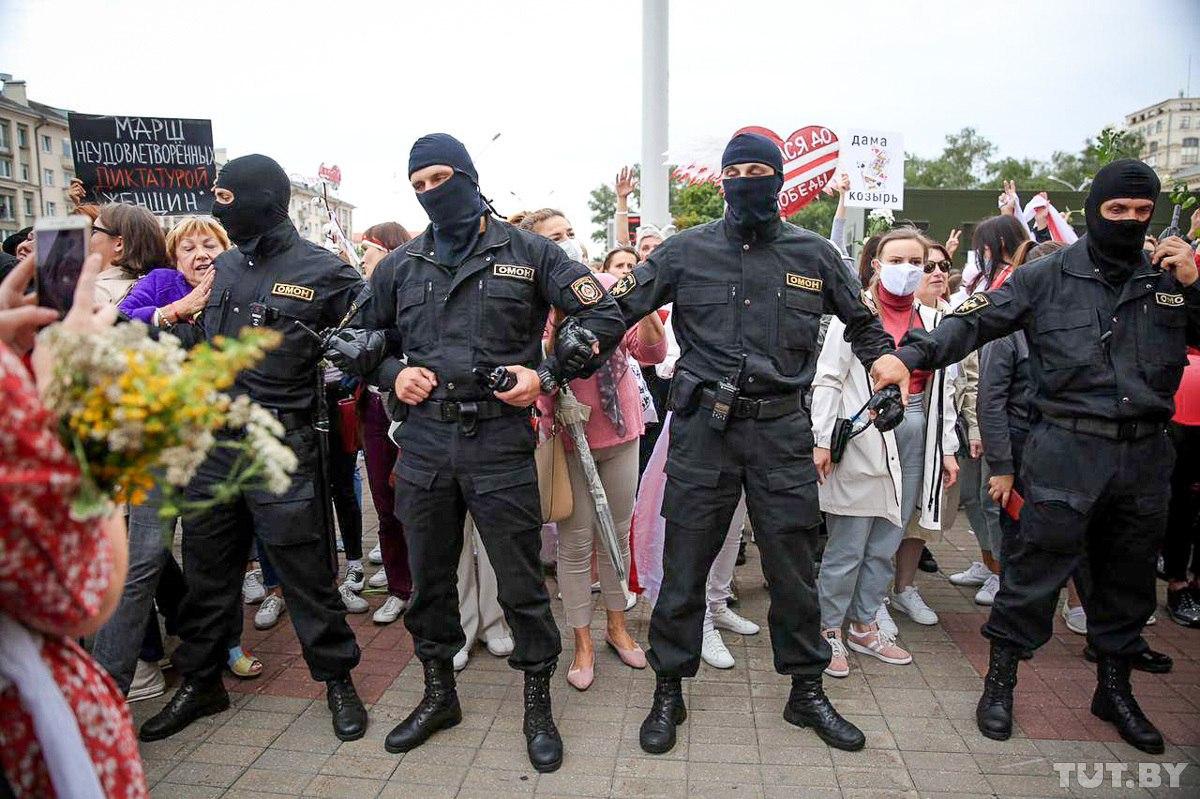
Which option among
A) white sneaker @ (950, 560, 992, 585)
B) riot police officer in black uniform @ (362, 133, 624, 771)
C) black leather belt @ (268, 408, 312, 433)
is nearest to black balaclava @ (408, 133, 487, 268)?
riot police officer in black uniform @ (362, 133, 624, 771)

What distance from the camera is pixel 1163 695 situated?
12.2 ft

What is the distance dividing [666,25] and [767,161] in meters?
7.45

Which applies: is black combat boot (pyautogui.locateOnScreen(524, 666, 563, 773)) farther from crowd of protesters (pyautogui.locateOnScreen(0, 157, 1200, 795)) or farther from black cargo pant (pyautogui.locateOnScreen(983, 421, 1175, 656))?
black cargo pant (pyautogui.locateOnScreen(983, 421, 1175, 656))

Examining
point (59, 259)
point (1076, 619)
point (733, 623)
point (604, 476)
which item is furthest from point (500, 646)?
point (1076, 619)

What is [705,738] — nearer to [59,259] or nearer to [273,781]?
[273,781]

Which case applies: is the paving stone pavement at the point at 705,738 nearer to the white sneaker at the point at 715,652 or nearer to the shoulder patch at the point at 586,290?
the white sneaker at the point at 715,652

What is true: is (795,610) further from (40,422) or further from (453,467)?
(40,422)

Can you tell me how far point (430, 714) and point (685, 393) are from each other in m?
1.74

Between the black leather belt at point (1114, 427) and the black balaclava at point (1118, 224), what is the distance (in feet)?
1.87

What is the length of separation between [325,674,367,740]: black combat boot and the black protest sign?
420 centimetres

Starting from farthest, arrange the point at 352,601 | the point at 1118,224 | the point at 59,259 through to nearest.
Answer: the point at 352,601 < the point at 1118,224 < the point at 59,259

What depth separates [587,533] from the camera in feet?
12.8

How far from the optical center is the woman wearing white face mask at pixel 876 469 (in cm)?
390

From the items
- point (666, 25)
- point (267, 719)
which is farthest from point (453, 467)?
point (666, 25)
